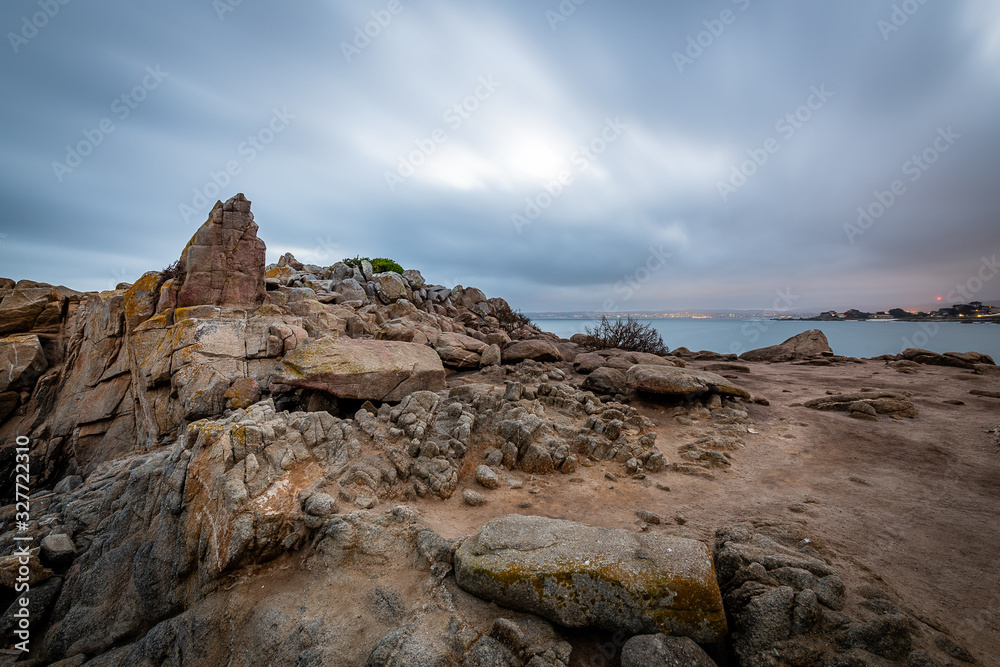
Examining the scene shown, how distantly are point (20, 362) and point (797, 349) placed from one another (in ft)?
124

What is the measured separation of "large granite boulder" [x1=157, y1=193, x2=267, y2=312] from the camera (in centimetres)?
1234

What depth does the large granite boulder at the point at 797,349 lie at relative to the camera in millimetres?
21094

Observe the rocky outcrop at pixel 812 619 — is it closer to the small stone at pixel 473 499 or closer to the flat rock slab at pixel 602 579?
the flat rock slab at pixel 602 579

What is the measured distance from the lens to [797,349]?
2181cm

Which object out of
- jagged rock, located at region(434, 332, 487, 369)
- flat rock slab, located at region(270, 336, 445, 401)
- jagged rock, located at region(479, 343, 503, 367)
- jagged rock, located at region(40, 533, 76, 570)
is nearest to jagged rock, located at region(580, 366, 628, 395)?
jagged rock, located at region(479, 343, 503, 367)

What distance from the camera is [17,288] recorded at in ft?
52.4

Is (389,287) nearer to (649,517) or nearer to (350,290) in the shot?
(350,290)

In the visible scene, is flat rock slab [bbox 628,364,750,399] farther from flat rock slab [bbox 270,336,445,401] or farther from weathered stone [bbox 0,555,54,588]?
weathered stone [bbox 0,555,54,588]

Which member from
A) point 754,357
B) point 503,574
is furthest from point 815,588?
point 754,357

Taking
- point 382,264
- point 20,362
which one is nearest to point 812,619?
point 20,362

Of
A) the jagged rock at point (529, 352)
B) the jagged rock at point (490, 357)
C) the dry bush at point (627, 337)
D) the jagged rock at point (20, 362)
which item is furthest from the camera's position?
the dry bush at point (627, 337)

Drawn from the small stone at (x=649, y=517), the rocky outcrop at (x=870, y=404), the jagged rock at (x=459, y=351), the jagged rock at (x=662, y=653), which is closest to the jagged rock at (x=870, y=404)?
the rocky outcrop at (x=870, y=404)

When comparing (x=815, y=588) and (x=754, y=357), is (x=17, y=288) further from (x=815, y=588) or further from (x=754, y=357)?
(x=754, y=357)

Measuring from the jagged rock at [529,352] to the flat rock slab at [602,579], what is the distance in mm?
11542
